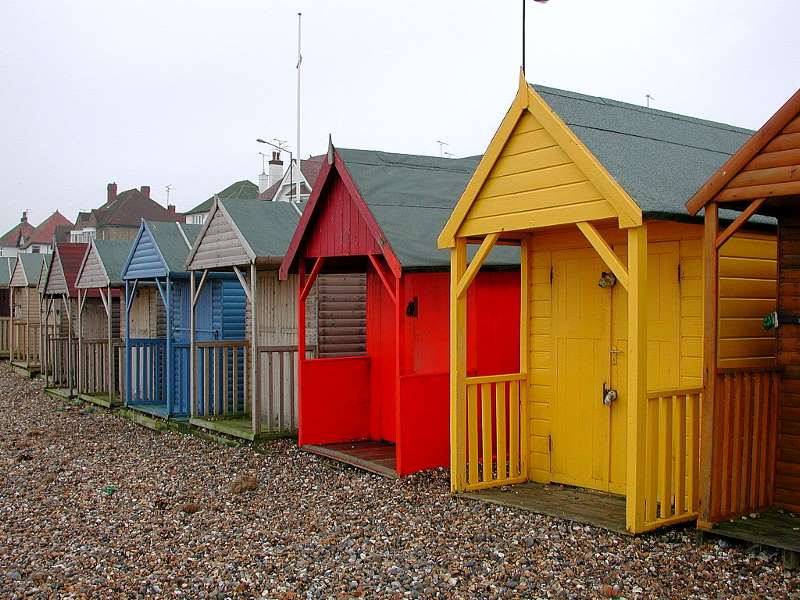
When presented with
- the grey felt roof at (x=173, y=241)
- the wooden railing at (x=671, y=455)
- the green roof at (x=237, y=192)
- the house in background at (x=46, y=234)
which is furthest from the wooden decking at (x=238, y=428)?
the house in background at (x=46, y=234)

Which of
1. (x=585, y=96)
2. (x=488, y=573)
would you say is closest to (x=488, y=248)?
(x=585, y=96)

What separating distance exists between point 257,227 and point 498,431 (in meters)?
5.42

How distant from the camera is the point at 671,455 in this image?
6.52m

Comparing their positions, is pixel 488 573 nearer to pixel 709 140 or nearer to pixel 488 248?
pixel 488 248

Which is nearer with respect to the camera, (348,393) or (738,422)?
(738,422)

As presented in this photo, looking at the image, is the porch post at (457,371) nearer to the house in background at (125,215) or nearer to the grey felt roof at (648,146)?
the grey felt roof at (648,146)

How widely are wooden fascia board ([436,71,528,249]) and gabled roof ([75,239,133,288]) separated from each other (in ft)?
34.0

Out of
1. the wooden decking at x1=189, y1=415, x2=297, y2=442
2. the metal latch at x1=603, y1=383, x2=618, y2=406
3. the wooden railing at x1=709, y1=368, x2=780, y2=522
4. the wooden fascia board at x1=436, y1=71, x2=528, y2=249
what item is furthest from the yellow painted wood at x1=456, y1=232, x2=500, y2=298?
the wooden decking at x1=189, y1=415, x2=297, y2=442

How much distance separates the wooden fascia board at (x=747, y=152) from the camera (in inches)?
224

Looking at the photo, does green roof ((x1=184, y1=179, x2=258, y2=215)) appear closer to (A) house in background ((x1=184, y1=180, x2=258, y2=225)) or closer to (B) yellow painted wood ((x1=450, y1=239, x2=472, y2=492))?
(A) house in background ((x1=184, y1=180, x2=258, y2=225))

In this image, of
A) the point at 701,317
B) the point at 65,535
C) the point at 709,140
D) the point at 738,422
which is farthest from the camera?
the point at 709,140

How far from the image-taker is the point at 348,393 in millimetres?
11016

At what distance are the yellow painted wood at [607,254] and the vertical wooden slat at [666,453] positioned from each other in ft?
3.27

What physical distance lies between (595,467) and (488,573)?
7.36 feet
